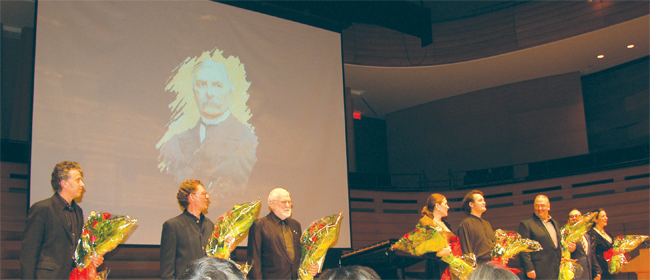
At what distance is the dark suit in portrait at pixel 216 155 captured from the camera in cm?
528

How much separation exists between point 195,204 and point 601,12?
8.11 m

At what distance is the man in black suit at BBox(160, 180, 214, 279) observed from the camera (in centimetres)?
331

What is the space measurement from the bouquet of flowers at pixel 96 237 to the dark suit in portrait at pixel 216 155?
2.41 meters

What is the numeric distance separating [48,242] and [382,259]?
3548mm

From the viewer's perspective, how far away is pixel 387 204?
9680 mm

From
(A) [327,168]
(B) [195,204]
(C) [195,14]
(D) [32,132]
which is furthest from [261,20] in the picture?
(B) [195,204]

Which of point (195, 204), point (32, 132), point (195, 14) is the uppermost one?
point (195, 14)

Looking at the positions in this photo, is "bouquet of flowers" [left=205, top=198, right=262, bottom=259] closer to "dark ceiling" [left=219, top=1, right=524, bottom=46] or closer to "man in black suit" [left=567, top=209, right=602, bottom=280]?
"man in black suit" [left=567, top=209, right=602, bottom=280]

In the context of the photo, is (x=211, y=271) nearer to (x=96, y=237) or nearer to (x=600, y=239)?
(x=96, y=237)

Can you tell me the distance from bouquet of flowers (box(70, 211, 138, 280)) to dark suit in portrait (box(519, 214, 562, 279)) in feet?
10.8

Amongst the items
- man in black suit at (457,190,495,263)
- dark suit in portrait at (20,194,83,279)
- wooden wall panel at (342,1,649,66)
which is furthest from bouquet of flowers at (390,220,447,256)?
wooden wall panel at (342,1,649,66)

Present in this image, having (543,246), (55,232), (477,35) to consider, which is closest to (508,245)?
(543,246)

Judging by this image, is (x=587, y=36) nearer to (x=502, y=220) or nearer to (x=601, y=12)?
(x=601, y=12)

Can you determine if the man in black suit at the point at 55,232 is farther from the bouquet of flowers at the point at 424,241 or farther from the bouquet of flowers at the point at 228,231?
the bouquet of flowers at the point at 424,241
